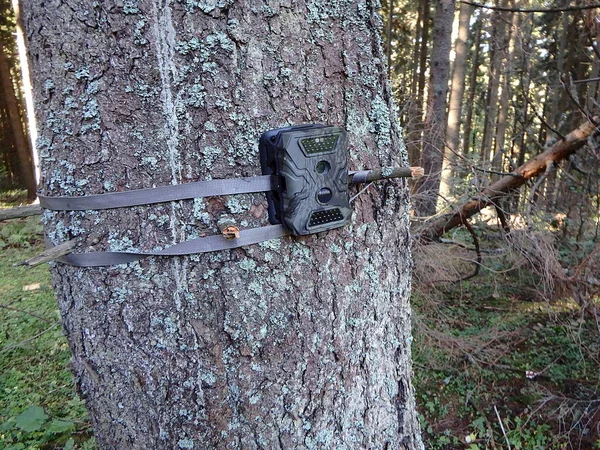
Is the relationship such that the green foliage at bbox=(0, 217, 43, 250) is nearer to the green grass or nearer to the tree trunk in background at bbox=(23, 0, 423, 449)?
the green grass

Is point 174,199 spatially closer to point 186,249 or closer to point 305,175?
point 186,249

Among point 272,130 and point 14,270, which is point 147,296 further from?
point 14,270

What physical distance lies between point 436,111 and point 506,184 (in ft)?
6.26

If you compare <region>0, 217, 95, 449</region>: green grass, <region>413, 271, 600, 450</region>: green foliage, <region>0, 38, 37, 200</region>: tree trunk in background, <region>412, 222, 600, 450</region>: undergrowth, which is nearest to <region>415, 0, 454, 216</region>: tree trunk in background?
<region>412, 222, 600, 450</region>: undergrowth

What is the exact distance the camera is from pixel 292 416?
940mm

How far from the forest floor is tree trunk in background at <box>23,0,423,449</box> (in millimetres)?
2332

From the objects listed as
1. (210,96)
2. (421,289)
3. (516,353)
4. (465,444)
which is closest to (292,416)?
(210,96)

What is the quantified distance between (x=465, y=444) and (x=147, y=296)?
149 inches

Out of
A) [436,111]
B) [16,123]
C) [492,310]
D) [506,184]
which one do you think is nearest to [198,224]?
[506,184]

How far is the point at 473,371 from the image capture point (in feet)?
14.5

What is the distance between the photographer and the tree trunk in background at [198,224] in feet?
2.74

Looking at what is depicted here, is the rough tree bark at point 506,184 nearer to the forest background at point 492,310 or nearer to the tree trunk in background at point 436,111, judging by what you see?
the forest background at point 492,310

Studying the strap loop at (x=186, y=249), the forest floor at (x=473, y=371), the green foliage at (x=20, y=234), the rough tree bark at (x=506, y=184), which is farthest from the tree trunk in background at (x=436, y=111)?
the green foliage at (x=20, y=234)

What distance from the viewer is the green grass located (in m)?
2.76
